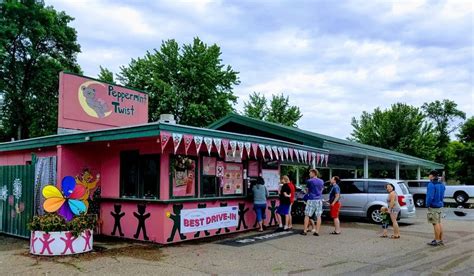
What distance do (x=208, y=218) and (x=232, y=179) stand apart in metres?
1.56

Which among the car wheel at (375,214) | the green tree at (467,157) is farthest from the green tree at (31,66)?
the green tree at (467,157)

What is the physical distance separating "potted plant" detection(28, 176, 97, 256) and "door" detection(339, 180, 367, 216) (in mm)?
9437

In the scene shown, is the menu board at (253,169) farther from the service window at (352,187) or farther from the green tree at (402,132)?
the green tree at (402,132)

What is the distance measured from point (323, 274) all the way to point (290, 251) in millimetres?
2172

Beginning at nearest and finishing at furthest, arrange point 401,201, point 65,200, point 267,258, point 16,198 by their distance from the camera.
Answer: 1. point 267,258
2. point 65,200
3. point 16,198
4. point 401,201

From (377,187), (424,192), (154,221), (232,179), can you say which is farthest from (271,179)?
(424,192)

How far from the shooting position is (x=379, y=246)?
998 cm

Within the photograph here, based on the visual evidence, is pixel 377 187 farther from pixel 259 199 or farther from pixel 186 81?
pixel 186 81

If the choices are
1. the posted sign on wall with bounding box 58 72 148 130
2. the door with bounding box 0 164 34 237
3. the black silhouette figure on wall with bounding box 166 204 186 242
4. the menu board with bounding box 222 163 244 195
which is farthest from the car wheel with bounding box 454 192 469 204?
the door with bounding box 0 164 34 237

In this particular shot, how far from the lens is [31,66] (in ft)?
97.9

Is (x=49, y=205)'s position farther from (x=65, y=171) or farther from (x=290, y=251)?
(x=290, y=251)

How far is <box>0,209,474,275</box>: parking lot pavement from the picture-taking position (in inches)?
289

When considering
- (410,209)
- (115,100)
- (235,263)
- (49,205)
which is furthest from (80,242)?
(410,209)

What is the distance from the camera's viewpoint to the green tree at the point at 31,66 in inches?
1110
